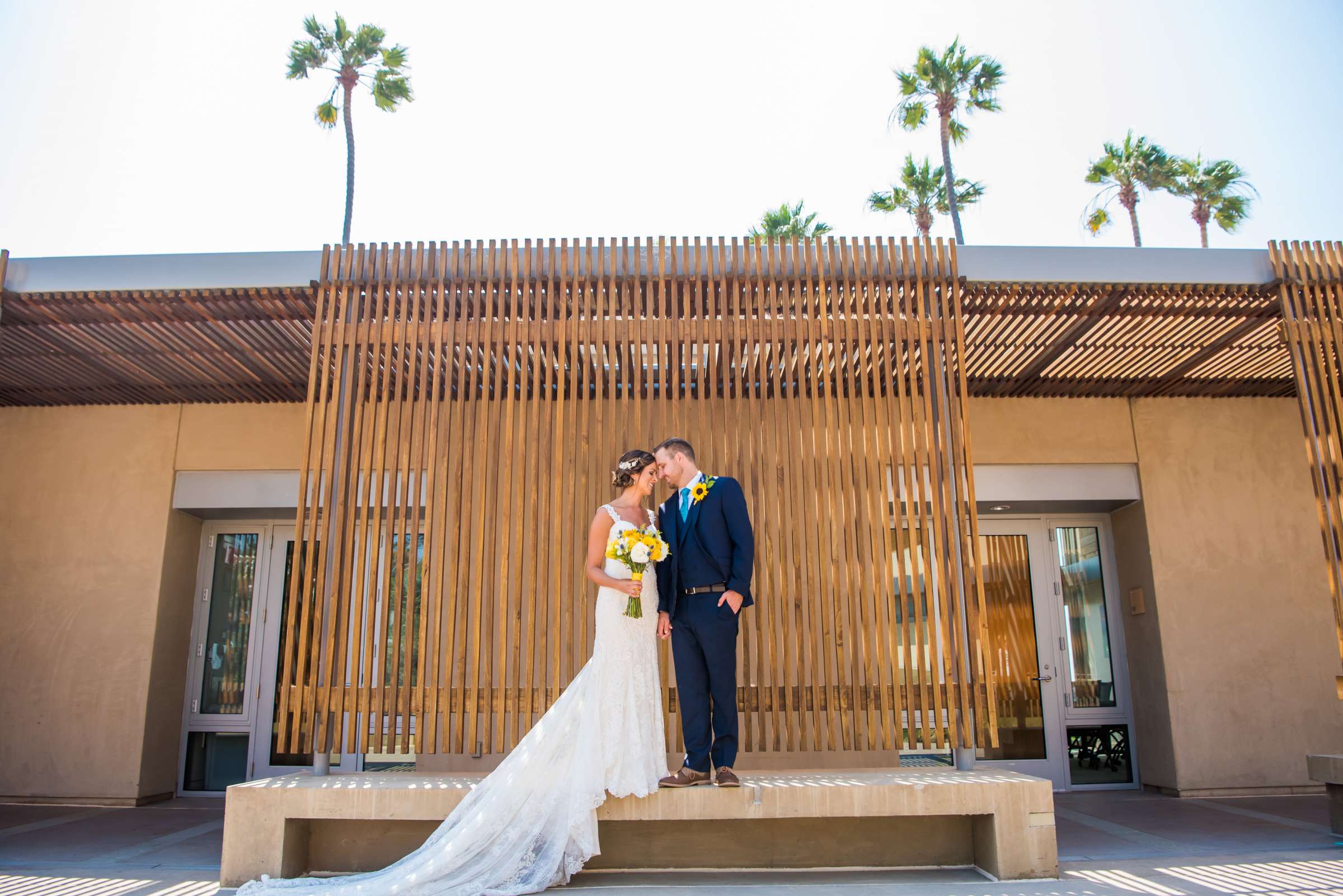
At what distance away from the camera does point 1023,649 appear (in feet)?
26.3

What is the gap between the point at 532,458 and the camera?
535cm

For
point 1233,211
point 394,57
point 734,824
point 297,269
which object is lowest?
point 734,824

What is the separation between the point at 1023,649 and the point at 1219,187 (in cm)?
1587

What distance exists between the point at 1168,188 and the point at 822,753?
1752 centimetres

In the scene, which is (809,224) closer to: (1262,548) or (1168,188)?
(1168,188)

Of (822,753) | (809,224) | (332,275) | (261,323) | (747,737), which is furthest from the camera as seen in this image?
(809,224)

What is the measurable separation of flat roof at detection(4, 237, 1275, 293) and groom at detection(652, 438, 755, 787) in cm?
240

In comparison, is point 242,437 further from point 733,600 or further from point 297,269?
point 733,600

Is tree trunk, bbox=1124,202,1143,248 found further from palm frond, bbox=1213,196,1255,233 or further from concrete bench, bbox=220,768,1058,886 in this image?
concrete bench, bbox=220,768,1058,886

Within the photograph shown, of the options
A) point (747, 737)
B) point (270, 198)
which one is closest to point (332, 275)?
point (747, 737)

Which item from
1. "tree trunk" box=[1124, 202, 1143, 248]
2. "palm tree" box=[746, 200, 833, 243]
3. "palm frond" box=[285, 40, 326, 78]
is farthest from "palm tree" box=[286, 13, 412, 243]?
"tree trunk" box=[1124, 202, 1143, 248]

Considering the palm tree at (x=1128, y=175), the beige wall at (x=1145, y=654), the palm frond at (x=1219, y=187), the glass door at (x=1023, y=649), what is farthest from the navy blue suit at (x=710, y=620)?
the palm frond at (x=1219, y=187)

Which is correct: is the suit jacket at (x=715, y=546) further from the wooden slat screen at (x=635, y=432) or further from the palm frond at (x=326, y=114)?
the palm frond at (x=326, y=114)

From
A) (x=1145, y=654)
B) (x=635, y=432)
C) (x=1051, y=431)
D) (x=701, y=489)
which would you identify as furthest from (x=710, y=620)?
(x=1145, y=654)
